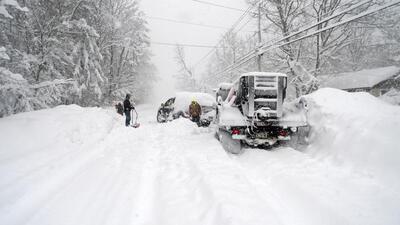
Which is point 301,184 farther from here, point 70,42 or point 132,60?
point 132,60

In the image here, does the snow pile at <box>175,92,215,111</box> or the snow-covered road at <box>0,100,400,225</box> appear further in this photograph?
the snow pile at <box>175,92,215,111</box>

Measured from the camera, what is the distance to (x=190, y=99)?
1391cm

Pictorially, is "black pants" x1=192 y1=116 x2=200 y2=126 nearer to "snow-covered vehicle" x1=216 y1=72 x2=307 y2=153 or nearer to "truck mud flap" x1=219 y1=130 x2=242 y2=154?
"snow-covered vehicle" x1=216 y1=72 x2=307 y2=153

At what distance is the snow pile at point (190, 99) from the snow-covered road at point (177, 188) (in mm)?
6738

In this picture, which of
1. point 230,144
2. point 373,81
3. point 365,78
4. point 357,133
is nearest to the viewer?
point 357,133

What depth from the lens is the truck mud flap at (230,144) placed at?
684cm

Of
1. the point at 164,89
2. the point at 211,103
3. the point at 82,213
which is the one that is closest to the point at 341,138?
the point at 82,213

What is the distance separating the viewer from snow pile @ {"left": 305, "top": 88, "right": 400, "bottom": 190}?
4.34 meters

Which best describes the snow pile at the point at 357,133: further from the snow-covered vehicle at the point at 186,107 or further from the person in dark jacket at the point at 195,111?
the snow-covered vehicle at the point at 186,107

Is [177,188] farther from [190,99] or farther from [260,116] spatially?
[190,99]

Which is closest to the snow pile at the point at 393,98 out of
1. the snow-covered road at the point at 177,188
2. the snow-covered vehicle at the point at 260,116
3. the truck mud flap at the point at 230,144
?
the snow-covered vehicle at the point at 260,116

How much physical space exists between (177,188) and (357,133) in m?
4.49

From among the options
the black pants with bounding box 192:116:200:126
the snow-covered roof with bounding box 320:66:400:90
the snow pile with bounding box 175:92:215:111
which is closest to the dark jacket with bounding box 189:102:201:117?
the black pants with bounding box 192:116:200:126

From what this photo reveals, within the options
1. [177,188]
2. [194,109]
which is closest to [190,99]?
[194,109]
